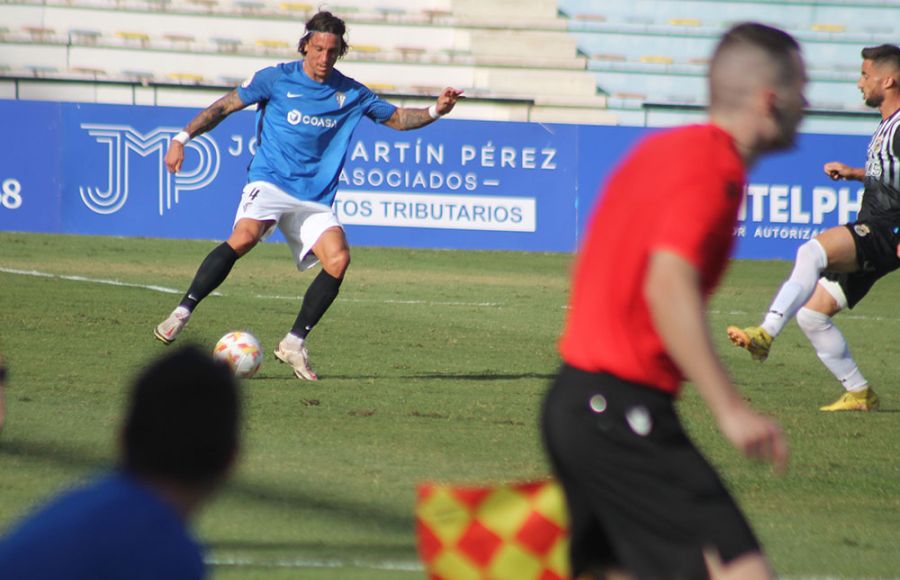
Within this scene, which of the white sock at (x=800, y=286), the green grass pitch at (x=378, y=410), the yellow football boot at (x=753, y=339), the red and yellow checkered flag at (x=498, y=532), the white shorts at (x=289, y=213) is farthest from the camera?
the white shorts at (x=289, y=213)

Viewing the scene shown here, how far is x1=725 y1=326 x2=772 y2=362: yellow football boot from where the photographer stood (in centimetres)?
845

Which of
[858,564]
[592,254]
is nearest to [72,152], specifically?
[858,564]

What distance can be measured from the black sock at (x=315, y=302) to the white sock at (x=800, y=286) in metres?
2.64

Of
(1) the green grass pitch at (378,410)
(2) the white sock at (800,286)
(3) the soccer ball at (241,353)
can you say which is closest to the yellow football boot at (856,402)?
(1) the green grass pitch at (378,410)

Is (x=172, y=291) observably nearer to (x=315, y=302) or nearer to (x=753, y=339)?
(x=315, y=302)

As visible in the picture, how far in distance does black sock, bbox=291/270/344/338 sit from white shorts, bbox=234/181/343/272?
26 centimetres

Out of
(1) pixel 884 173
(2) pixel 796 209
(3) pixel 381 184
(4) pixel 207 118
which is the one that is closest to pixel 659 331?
(1) pixel 884 173

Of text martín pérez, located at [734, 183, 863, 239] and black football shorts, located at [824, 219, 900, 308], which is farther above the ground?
black football shorts, located at [824, 219, 900, 308]

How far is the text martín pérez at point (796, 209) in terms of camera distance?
20.5 meters

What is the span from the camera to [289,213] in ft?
32.3

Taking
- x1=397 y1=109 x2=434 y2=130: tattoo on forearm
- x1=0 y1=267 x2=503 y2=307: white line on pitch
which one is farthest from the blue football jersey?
x1=0 y1=267 x2=503 y2=307: white line on pitch

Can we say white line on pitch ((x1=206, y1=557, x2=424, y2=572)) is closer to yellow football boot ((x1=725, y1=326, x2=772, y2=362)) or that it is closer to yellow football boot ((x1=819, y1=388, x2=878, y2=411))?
yellow football boot ((x1=725, y1=326, x2=772, y2=362))

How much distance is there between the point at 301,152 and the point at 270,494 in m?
4.17

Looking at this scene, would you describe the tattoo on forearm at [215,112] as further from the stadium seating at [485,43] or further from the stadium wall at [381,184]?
the stadium seating at [485,43]
